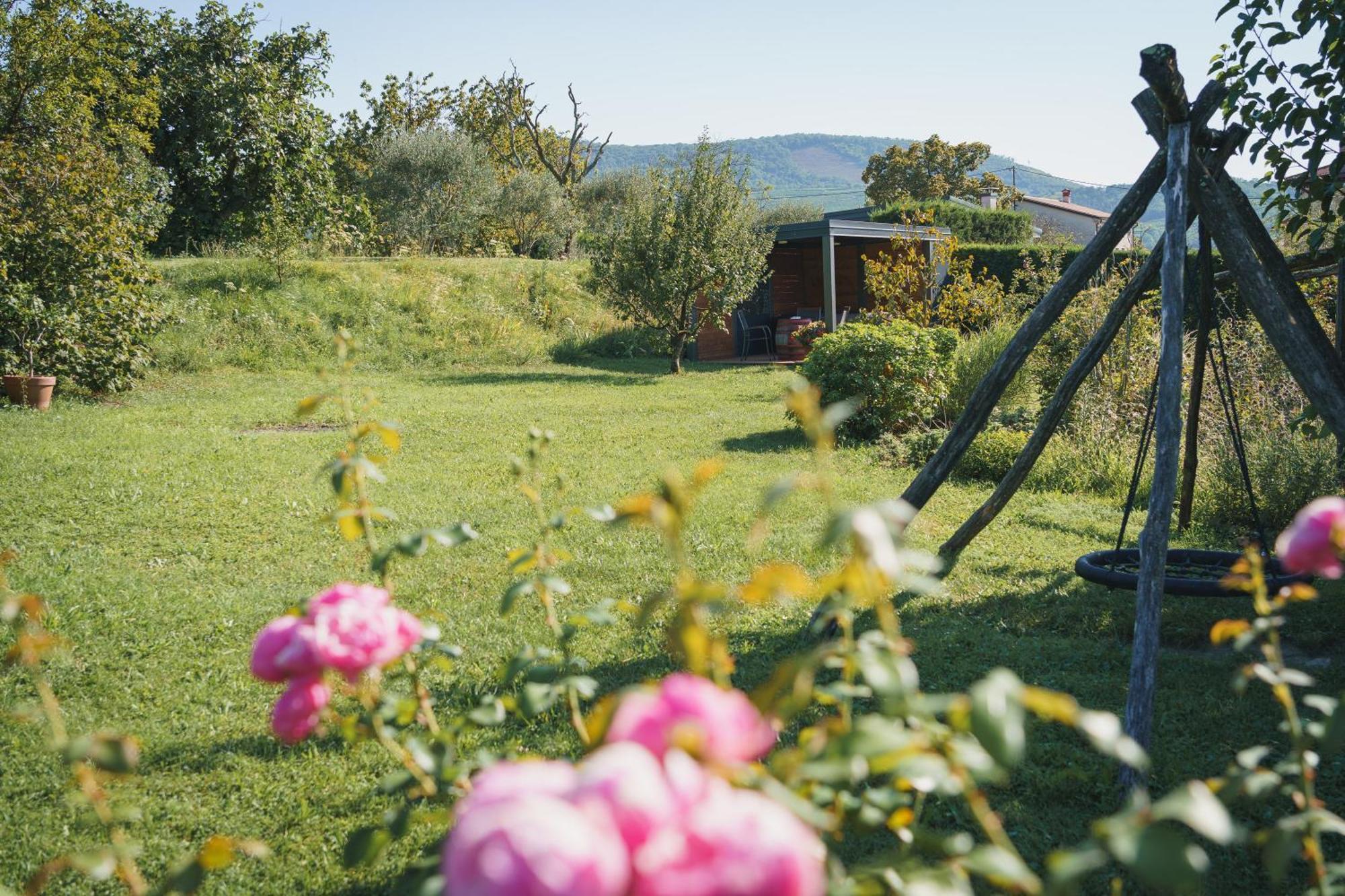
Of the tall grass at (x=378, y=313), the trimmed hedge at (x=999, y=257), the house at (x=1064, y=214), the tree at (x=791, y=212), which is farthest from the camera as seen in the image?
the house at (x=1064, y=214)

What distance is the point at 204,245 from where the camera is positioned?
20.7 meters

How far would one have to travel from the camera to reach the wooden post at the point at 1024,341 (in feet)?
12.4

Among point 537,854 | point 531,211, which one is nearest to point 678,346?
point 537,854

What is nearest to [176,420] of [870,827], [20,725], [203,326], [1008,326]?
[203,326]

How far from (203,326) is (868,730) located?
1627 cm

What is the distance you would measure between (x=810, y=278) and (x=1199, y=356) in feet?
62.7

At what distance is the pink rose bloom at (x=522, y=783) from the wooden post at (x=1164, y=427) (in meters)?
2.77

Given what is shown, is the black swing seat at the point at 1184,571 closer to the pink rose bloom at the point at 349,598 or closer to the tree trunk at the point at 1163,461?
the tree trunk at the point at 1163,461

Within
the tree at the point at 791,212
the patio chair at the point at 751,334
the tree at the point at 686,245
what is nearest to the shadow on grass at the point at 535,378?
the tree at the point at 686,245

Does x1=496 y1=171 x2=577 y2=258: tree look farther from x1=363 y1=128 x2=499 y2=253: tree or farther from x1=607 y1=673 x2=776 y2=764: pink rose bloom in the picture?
x1=607 y1=673 x2=776 y2=764: pink rose bloom

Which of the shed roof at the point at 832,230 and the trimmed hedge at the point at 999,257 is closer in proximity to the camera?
the shed roof at the point at 832,230

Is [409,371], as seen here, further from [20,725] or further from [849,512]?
[849,512]

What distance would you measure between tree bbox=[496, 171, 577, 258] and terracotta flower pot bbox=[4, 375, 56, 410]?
812 inches

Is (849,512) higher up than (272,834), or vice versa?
(849,512)
